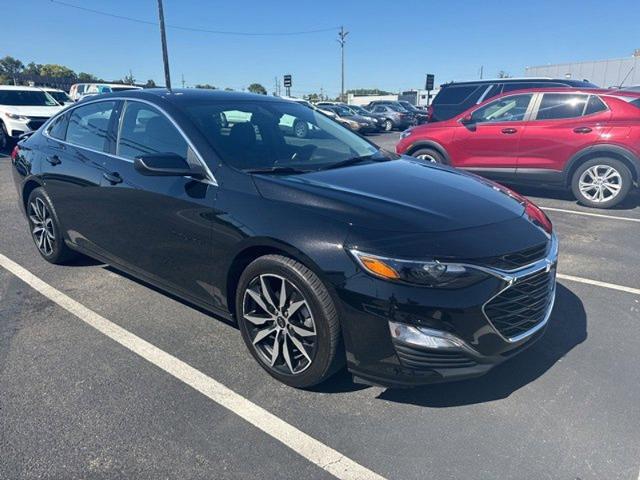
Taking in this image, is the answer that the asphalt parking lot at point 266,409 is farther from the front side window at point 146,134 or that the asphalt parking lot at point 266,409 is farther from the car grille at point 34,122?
the car grille at point 34,122

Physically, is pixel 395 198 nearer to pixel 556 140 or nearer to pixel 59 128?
pixel 59 128

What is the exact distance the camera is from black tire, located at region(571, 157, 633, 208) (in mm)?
7037

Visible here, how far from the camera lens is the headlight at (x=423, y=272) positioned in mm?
2326

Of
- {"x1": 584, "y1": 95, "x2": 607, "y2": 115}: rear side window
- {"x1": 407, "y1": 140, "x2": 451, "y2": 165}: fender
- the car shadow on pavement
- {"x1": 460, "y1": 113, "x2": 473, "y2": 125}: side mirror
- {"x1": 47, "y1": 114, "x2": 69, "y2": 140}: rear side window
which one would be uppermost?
{"x1": 584, "y1": 95, "x2": 607, "y2": 115}: rear side window

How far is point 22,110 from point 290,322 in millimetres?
13690

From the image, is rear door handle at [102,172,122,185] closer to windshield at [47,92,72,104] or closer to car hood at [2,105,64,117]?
car hood at [2,105,64,117]

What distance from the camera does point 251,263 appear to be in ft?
9.21

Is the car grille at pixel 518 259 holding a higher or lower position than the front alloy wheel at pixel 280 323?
higher

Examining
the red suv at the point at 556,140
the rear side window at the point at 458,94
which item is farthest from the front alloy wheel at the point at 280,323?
the rear side window at the point at 458,94

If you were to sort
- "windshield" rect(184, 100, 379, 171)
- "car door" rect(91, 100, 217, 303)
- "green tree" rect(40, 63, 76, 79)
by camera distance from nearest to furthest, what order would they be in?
"car door" rect(91, 100, 217, 303) → "windshield" rect(184, 100, 379, 171) → "green tree" rect(40, 63, 76, 79)

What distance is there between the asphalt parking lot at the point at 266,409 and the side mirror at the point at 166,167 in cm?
116

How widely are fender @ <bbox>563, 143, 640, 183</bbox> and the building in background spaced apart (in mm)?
29392

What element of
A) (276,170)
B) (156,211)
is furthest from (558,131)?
(156,211)

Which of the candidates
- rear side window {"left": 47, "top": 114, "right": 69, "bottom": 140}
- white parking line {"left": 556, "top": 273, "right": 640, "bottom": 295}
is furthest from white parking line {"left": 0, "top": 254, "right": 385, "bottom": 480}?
white parking line {"left": 556, "top": 273, "right": 640, "bottom": 295}
